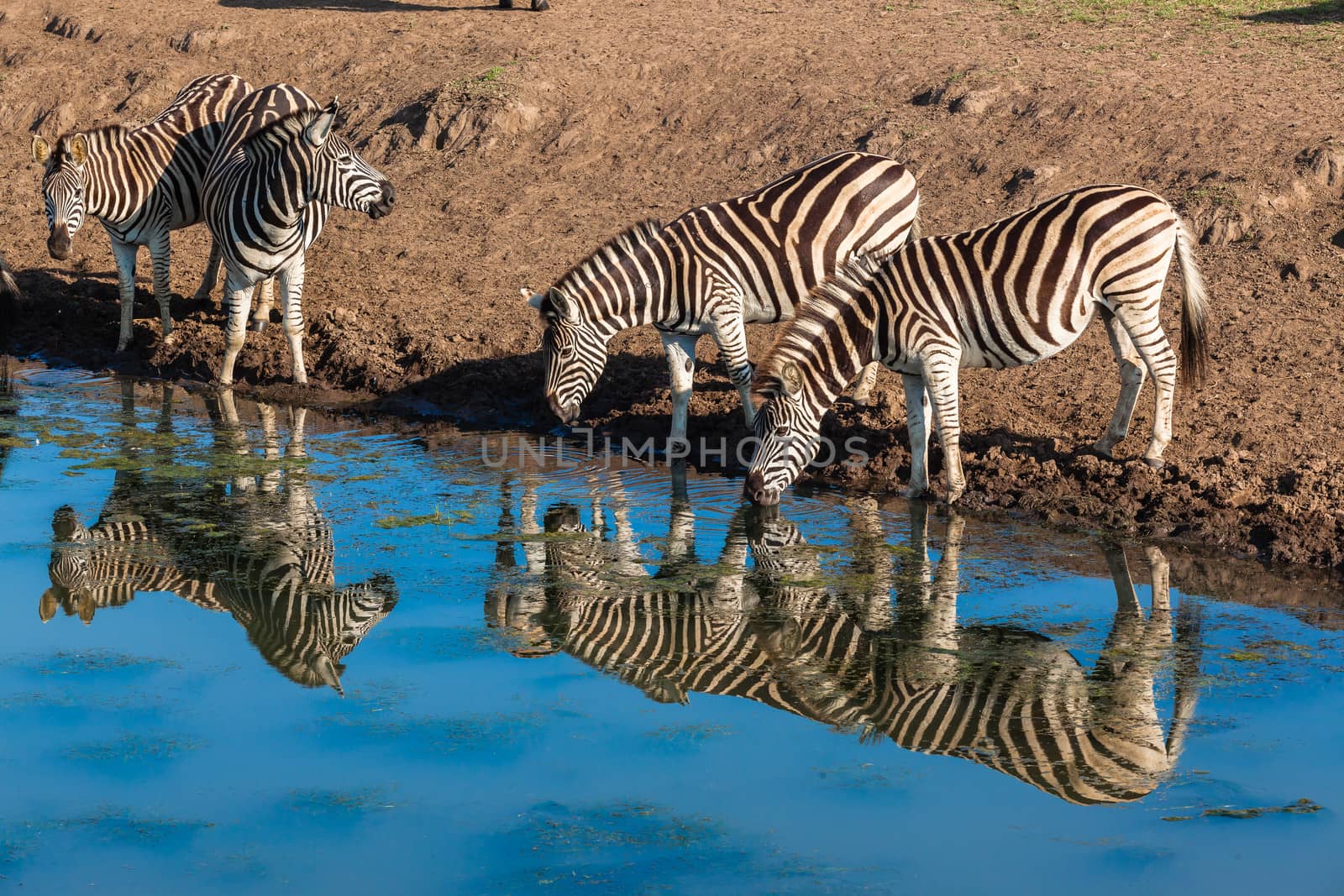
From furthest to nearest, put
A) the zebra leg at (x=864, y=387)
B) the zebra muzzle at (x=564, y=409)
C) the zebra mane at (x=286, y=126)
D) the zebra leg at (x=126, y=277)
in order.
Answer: the zebra leg at (x=126, y=277)
the zebra mane at (x=286, y=126)
the zebra leg at (x=864, y=387)
the zebra muzzle at (x=564, y=409)

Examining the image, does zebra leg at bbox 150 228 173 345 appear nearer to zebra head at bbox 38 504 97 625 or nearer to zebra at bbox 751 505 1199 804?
zebra head at bbox 38 504 97 625

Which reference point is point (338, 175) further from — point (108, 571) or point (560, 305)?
point (108, 571)

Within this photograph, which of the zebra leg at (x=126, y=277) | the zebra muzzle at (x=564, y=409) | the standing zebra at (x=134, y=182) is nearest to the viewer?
the zebra muzzle at (x=564, y=409)

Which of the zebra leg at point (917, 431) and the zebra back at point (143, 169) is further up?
the zebra back at point (143, 169)

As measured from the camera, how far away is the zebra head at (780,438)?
9188 mm

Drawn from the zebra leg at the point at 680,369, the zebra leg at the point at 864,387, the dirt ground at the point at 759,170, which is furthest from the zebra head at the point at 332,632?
the zebra leg at the point at 864,387

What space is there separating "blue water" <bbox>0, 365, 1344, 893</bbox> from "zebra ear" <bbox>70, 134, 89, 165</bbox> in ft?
12.7

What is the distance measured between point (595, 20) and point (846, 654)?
1493 centimetres

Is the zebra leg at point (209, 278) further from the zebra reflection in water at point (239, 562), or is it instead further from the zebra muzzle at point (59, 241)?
the zebra reflection in water at point (239, 562)

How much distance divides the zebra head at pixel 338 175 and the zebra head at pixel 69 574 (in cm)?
366

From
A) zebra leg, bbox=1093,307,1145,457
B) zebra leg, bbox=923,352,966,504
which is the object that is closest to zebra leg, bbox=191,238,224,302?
zebra leg, bbox=923,352,966,504

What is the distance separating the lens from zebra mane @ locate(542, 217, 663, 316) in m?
10.2

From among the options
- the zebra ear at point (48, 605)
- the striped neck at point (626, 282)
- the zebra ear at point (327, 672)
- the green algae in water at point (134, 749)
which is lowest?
the green algae in water at point (134, 749)

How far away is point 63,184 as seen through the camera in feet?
→ 41.3
